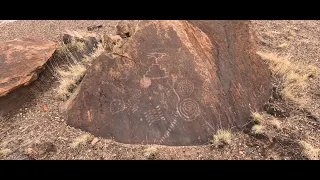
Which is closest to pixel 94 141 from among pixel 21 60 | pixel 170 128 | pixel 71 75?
pixel 170 128

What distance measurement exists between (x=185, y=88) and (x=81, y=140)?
1.56 meters

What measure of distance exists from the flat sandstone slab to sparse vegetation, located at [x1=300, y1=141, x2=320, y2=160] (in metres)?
4.21

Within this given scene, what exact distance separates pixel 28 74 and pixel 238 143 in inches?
138

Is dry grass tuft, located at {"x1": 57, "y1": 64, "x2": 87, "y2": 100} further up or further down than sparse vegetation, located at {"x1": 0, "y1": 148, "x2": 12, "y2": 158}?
further up

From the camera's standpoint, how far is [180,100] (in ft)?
15.0

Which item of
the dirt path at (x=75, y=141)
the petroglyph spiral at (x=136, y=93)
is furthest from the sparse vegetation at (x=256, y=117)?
the petroglyph spiral at (x=136, y=93)

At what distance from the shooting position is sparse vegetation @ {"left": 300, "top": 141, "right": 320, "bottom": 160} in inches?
160

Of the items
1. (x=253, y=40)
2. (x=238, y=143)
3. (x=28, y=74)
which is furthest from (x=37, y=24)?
(x=238, y=143)

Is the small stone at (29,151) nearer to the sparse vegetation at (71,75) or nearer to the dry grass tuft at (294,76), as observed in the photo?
the sparse vegetation at (71,75)

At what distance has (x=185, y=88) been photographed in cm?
462

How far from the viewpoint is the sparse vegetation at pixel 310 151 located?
4.05 metres

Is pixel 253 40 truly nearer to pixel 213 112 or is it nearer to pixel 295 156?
pixel 213 112

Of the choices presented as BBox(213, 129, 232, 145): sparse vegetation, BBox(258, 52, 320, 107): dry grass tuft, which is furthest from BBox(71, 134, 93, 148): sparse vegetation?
BBox(258, 52, 320, 107): dry grass tuft

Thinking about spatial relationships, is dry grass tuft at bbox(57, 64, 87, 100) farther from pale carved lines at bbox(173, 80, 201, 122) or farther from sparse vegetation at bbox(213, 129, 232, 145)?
sparse vegetation at bbox(213, 129, 232, 145)
